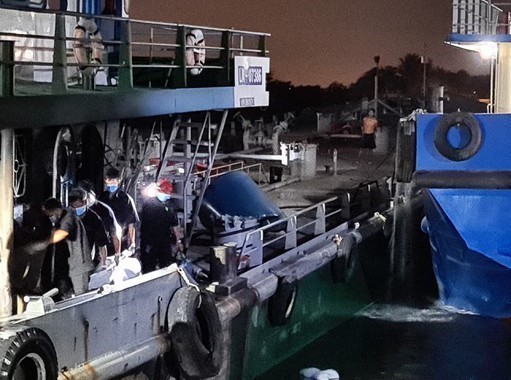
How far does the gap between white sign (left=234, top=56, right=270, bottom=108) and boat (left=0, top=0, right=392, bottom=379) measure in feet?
0.07

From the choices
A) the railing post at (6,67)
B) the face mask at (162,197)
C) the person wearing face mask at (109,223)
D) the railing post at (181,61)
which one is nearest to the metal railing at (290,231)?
the face mask at (162,197)

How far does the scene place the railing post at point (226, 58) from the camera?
10102 millimetres

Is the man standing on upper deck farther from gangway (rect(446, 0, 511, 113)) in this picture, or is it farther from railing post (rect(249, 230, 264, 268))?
railing post (rect(249, 230, 264, 268))

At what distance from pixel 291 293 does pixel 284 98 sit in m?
43.8

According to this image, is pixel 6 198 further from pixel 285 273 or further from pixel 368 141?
pixel 368 141

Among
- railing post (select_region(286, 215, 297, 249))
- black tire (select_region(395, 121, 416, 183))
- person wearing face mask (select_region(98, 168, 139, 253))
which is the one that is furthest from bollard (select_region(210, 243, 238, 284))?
black tire (select_region(395, 121, 416, 183))

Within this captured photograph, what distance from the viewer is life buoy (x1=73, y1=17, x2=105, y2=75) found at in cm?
786

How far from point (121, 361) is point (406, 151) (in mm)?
4671

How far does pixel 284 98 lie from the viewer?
5391 cm

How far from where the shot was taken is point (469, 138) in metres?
10.1

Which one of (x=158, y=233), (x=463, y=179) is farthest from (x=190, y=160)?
(x=463, y=179)

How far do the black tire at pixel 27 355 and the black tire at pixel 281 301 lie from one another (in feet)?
14.4

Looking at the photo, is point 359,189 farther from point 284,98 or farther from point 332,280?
point 284,98

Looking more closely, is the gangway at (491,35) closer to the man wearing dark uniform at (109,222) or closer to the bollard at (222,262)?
the bollard at (222,262)
